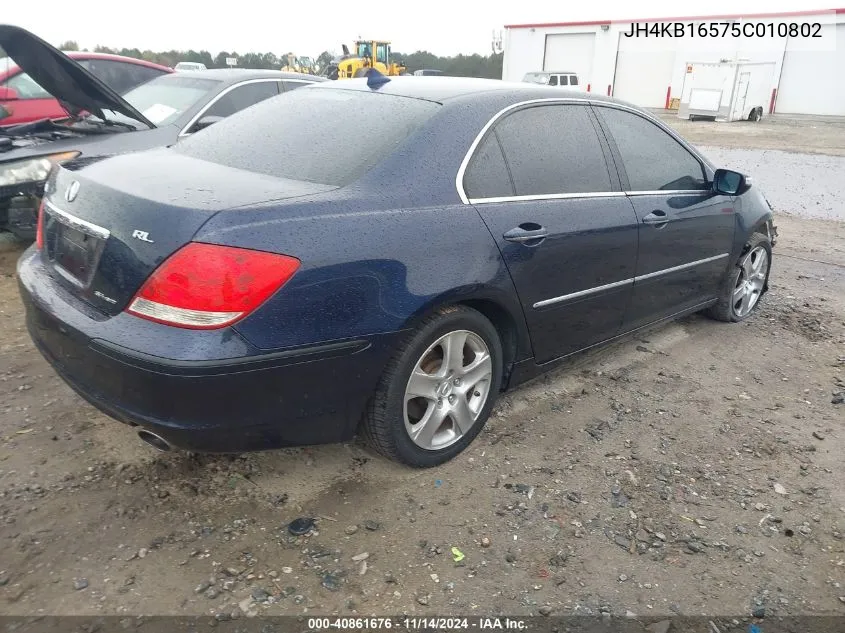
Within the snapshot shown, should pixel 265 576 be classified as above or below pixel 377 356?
below

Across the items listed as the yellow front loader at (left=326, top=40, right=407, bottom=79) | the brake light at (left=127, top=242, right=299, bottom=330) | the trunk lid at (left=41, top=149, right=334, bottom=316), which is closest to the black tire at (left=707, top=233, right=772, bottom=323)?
the trunk lid at (left=41, top=149, right=334, bottom=316)

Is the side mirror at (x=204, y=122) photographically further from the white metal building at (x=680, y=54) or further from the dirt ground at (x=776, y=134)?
the white metal building at (x=680, y=54)

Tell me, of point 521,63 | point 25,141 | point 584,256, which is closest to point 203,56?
point 521,63

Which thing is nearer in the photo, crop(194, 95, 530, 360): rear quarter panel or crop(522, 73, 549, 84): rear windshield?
crop(194, 95, 530, 360): rear quarter panel

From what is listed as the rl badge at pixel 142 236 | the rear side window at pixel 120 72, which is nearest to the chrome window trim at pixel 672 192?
the rl badge at pixel 142 236

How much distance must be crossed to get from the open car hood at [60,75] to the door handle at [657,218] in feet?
12.8

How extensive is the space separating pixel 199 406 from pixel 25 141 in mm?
4278

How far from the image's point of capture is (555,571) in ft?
7.70

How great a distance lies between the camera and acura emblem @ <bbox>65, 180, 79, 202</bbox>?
8.38 ft

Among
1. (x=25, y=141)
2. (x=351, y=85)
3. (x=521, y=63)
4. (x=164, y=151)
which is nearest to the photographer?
(x=164, y=151)

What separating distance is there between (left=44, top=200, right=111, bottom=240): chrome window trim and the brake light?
1.16 ft

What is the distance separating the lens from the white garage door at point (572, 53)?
3819 cm

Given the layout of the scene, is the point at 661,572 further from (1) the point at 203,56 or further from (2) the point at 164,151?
(1) the point at 203,56

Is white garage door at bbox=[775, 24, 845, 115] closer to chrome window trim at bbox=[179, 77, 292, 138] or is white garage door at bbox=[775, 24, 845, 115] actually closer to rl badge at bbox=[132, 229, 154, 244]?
chrome window trim at bbox=[179, 77, 292, 138]
